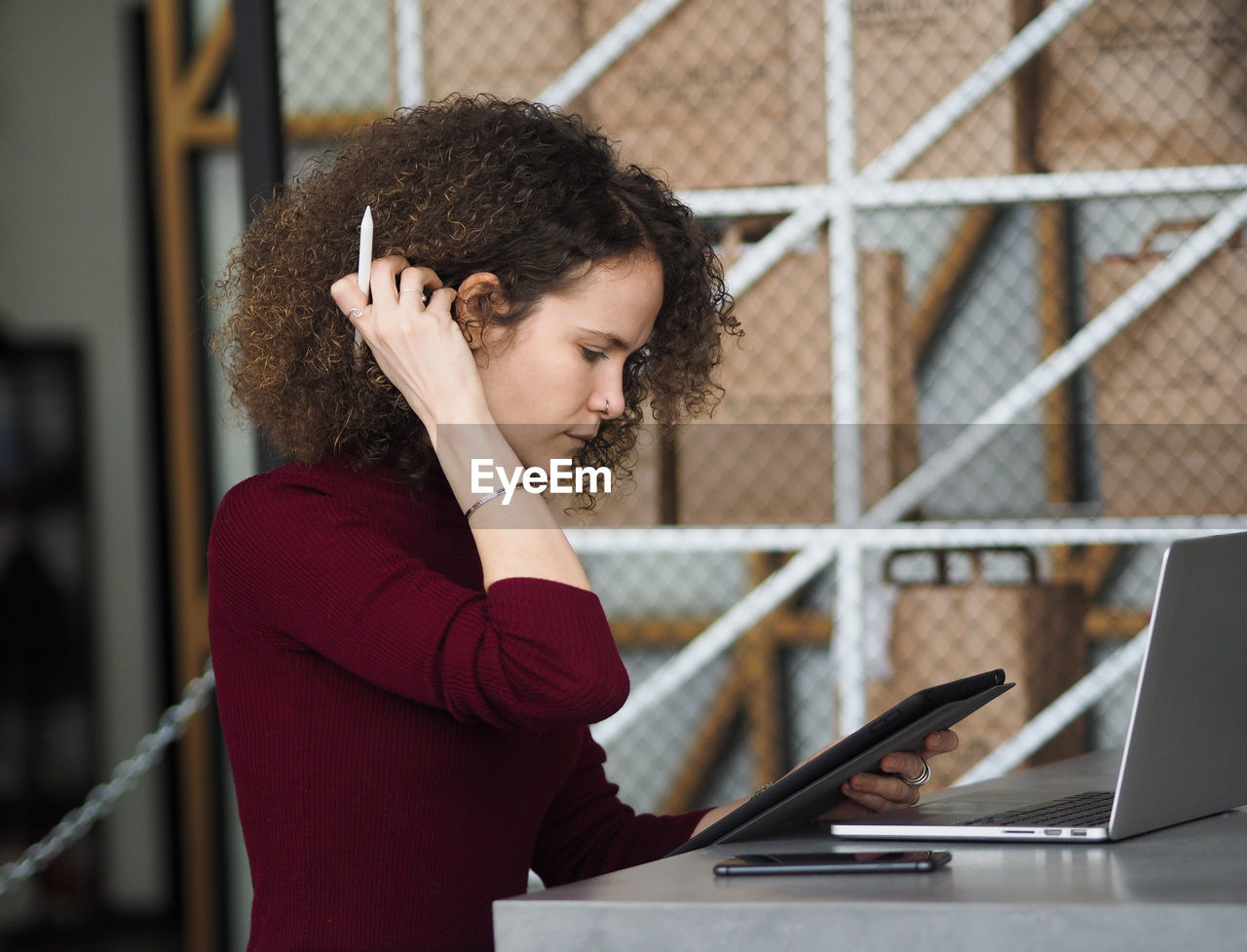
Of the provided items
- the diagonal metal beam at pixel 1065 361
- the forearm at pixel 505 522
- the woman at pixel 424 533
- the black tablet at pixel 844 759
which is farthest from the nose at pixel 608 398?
the diagonal metal beam at pixel 1065 361

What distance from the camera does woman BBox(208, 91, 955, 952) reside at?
1017mm

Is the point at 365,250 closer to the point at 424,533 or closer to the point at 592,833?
the point at 424,533

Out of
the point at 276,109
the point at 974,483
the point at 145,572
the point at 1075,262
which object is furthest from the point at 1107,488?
the point at 145,572

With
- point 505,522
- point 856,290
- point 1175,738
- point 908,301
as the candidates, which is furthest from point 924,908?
point 908,301

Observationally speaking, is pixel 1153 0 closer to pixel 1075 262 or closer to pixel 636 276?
pixel 1075 262

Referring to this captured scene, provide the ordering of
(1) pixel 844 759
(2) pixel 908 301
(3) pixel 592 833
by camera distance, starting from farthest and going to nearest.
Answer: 1. (2) pixel 908 301
2. (3) pixel 592 833
3. (1) pixel 844 759

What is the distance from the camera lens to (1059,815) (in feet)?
3.43

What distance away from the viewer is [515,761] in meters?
1.15

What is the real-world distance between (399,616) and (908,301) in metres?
2.16

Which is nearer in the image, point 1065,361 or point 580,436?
point 580,436

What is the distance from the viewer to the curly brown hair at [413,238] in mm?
1177

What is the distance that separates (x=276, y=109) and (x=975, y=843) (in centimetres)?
137

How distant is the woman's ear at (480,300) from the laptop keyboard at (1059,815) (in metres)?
0.52

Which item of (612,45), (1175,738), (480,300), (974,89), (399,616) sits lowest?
(1175,738)
